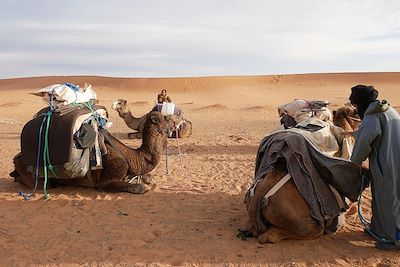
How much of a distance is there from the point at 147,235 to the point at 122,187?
1.86 m

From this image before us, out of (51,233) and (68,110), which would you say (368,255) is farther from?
(68,110)

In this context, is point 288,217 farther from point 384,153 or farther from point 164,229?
point 164,229

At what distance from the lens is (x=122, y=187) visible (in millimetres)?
7215

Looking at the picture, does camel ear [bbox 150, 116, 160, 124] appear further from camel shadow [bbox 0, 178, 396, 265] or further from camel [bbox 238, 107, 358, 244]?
camel [bbox 238, 107, 358, 244]

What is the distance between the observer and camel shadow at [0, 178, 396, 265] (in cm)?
484

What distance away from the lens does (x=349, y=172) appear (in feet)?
17.1

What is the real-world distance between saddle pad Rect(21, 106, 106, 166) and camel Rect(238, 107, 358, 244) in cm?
297

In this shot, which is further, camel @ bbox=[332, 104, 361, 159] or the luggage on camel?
camel @ bbox=[332, 104, 361, 159]

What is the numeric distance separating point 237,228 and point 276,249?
2.67 ft

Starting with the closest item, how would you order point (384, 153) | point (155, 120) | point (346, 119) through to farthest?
point (384, 153), point (346, 119), point (155, 120)

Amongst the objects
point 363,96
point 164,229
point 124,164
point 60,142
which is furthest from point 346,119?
point 60,142

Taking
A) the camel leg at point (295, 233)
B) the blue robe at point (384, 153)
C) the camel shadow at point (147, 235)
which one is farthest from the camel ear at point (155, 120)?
the blue robe at point (384, 153)

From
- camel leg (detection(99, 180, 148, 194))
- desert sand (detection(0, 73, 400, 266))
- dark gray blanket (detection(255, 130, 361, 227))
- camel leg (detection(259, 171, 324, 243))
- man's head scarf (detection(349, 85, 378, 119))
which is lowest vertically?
desert sand (detection(0, 73, 400, 266))

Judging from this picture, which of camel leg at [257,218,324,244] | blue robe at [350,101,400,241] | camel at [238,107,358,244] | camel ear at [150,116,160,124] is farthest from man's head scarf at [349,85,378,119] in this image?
camel ear at [150,116,160,124]
